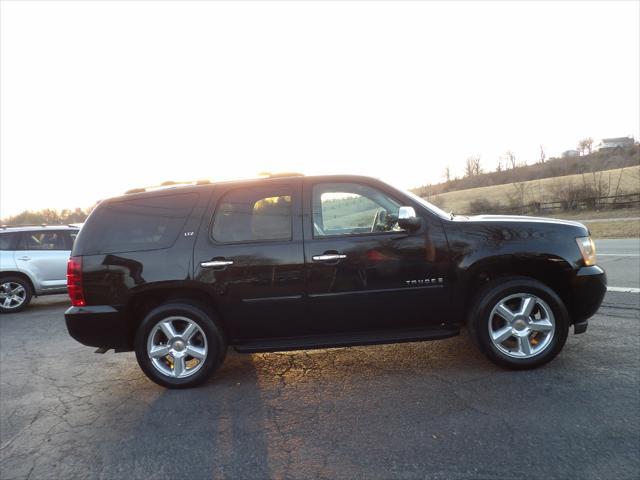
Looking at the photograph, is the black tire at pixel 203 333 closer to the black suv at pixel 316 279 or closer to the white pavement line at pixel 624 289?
the black suv at pixel 316 279

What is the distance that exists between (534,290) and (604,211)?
34.3 meters

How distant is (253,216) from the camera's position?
402 cm

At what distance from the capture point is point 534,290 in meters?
3.83

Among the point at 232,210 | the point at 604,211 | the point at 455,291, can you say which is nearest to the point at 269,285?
the point at 232,210

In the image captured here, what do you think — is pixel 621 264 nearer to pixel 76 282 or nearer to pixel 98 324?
pixel 98 324

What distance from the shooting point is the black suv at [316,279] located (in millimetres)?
3857

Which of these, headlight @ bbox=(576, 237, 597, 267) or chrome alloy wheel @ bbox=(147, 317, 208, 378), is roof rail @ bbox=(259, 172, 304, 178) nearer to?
chrome alloy wheel @ bbox=(147, 317, 208, 378)

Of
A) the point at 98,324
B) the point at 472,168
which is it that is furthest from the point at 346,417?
the point at 472,168

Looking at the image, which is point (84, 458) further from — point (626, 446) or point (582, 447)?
point (626, 446)

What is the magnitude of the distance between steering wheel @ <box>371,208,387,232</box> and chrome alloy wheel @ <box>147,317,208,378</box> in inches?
73.7

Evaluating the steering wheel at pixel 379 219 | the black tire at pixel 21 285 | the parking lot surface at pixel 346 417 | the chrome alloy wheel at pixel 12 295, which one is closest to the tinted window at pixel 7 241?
the black tire at pixel 21 285

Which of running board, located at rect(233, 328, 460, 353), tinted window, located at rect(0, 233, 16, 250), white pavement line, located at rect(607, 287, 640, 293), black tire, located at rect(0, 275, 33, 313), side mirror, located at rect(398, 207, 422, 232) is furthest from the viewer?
tinted window, located at rect(0, 233, 16, 250)

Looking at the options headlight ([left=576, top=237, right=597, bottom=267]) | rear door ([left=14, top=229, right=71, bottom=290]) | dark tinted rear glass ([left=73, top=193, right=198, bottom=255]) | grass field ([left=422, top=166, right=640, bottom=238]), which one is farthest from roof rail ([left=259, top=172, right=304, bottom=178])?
grass field ([left=422, top=166, right=640, bottom=238])

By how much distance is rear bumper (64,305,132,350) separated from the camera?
155 inches
